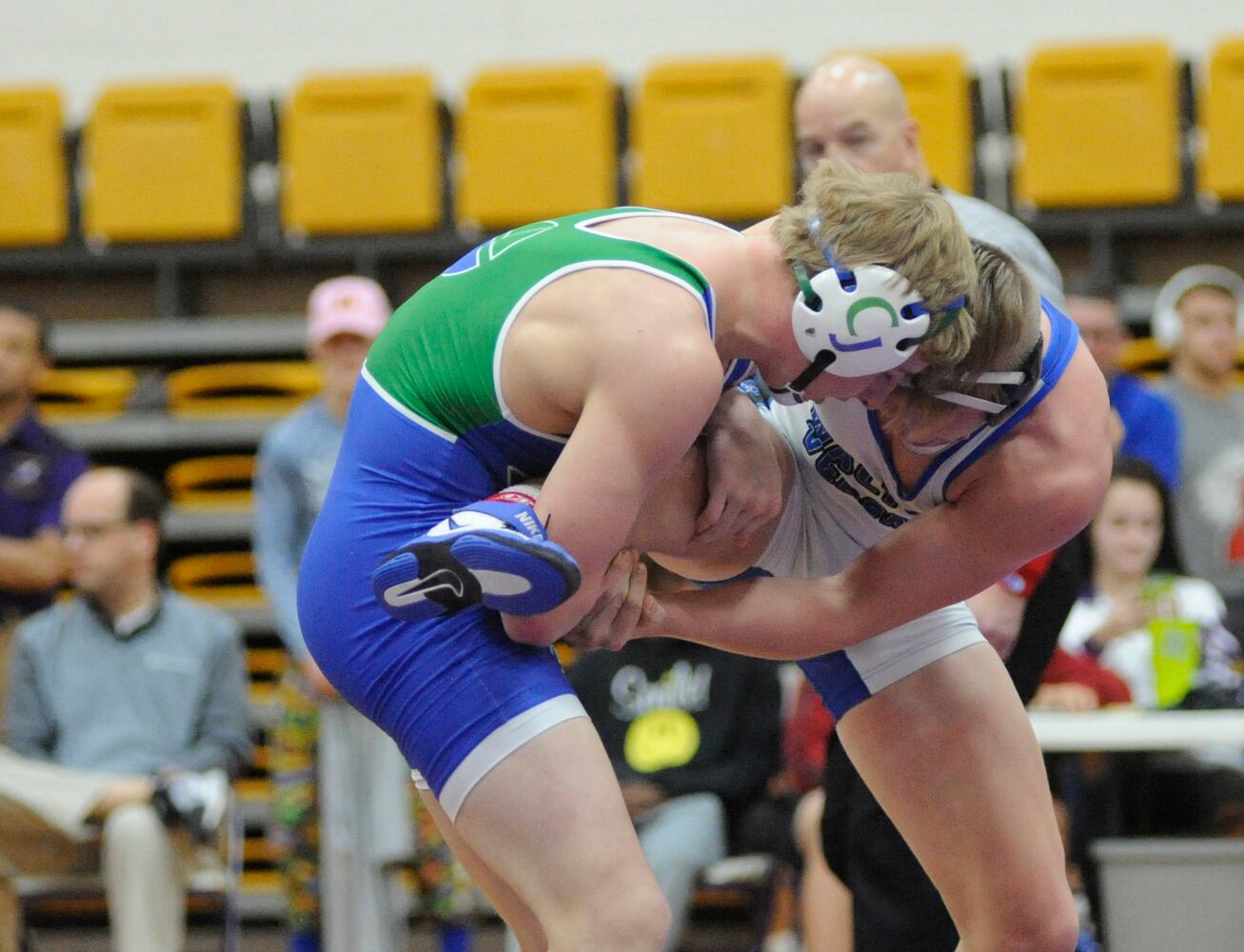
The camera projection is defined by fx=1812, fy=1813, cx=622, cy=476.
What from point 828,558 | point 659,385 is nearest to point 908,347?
point 659,385

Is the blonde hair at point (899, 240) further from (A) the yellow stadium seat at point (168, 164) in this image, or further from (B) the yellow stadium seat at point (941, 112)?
(A) the yellow stadium seat at point (168, 164)

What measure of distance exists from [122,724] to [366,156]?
9.90ft

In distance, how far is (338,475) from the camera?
8.35 ft

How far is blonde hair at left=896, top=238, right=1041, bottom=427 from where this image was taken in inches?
95.5

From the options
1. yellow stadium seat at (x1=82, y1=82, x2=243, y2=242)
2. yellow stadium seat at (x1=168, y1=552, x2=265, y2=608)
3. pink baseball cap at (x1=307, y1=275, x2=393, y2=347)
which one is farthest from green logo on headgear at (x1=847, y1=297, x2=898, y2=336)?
yellow stadium seat at (x1=82, y1=82, x2=243, y2=242)

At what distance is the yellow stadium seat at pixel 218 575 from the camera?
22.7 ft

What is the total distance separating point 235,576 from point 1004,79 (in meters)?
3.66

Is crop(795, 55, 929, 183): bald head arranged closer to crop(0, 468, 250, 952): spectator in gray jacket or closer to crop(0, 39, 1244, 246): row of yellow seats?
crop(0, 468, 250, 952): spectator in gray jacket

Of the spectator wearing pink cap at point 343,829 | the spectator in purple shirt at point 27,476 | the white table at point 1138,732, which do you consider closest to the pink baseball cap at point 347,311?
the spectator wearing pink cap at point 343,829

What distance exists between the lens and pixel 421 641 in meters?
2.42

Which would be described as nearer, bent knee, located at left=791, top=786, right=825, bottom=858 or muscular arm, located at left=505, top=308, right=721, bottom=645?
muscular arm, located at left=505, top=308, right=721, bottom=645

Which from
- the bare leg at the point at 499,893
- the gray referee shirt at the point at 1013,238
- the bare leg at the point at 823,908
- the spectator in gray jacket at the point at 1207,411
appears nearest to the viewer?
the bare leg at the point at 499,893

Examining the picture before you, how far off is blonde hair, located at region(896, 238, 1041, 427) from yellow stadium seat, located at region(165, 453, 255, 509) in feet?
16.4

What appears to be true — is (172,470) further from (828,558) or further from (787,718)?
(828,558)
